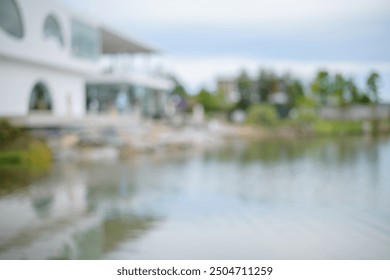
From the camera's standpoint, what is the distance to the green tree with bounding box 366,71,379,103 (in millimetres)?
6148

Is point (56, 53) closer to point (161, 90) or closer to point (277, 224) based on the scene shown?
point (161, 90)

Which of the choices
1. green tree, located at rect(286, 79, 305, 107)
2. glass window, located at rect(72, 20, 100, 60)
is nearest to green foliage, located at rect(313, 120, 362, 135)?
green tree, located at rect(286, 79, 305, 107)

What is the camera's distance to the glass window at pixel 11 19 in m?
9.16

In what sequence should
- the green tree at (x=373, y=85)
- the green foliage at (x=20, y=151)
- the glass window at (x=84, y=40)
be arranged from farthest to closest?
the glass window at (x=84, y=40), the green foliage at (x=20, y=151), the green tree at (x=373, y=85)

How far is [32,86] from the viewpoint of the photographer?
11.4m

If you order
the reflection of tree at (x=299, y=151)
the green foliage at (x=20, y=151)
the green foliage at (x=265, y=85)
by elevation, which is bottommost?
the reflection of tree at (x=299, y=151)

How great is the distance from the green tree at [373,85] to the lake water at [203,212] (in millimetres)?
1095

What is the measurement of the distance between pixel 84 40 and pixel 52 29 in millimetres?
1919

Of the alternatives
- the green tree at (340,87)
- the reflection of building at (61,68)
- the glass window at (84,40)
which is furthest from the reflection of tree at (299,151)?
the glass window at (84,40)

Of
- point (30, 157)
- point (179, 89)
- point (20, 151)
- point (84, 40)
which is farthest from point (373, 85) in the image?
point (179, 89)

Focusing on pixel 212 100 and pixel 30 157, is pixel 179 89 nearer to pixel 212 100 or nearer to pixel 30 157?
pixel 212 100

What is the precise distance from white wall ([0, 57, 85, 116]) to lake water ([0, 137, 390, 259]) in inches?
63.1

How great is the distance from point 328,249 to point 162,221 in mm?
1601

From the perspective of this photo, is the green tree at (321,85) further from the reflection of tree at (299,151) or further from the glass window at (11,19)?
the glass window at (11,19)
